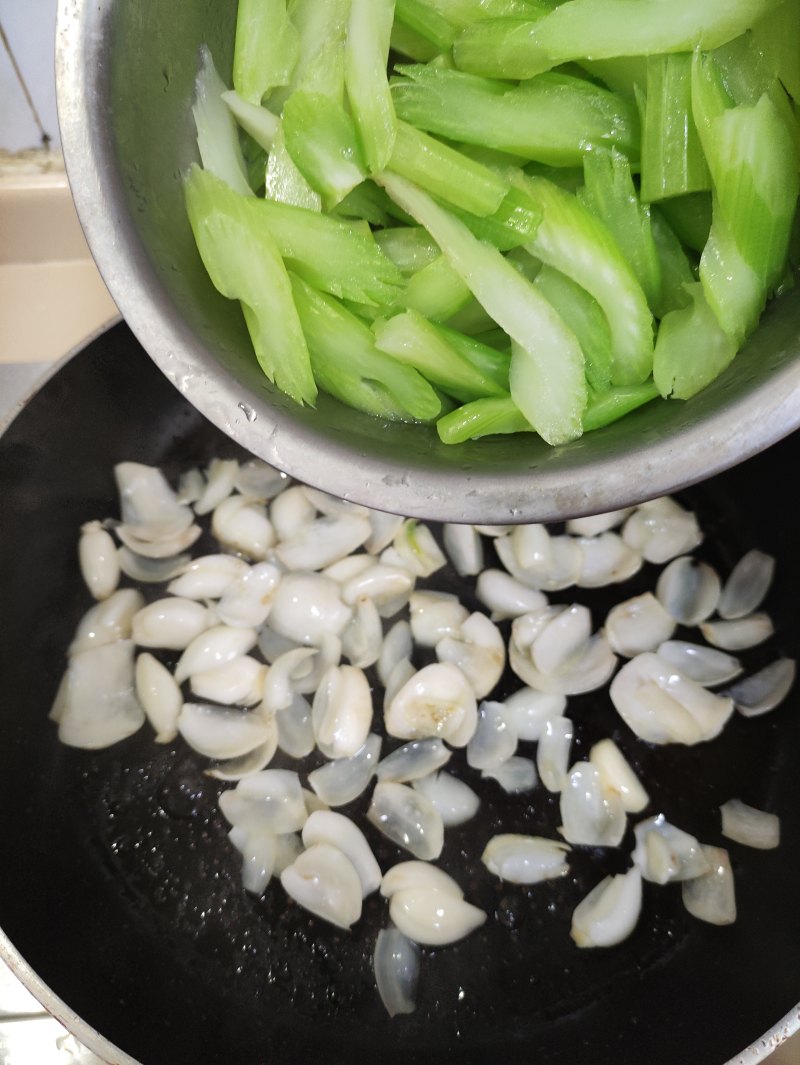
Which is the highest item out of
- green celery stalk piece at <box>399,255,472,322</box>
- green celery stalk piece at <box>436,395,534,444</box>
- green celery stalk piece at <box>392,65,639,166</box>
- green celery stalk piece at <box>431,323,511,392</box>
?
green celery stalk piece at <box>392,65,639,166</box>

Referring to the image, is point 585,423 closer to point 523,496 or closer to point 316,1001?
point 523,496

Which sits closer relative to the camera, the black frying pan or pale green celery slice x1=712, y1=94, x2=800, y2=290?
pale green celery slice x1=712, y1=94, x2=800, y2=290

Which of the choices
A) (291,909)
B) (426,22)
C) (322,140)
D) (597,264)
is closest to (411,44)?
(426,22)

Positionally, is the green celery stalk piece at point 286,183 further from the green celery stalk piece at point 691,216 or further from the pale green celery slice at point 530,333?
the green celery stalk piece at point 691,216

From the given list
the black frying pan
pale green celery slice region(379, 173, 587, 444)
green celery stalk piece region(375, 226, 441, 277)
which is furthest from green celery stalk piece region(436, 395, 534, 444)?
the black frying pan

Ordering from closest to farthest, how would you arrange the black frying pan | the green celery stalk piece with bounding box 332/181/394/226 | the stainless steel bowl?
1. the stainless steel bowl
2. the green celery stalk piece with bounding box 332/181/394/226
3. the black frying pan

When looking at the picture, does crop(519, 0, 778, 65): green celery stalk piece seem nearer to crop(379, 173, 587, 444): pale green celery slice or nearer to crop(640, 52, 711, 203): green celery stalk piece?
crop(640, 52, 711, 203): green celery stalk piece

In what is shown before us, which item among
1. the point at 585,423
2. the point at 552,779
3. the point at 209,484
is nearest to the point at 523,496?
the point at 585,423
